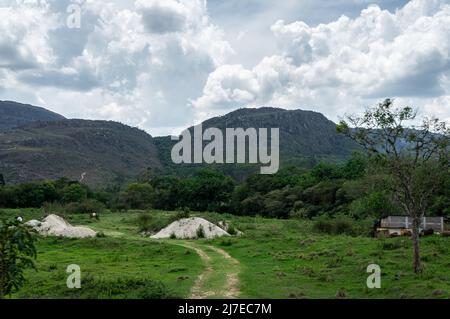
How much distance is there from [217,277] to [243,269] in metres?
2.86

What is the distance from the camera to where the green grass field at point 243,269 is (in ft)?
61.9

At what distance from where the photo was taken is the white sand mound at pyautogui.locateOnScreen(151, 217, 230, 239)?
44.2 meters

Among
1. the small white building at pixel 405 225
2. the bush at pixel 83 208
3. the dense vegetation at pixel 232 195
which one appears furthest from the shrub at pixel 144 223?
the small white building at pixel 405 225

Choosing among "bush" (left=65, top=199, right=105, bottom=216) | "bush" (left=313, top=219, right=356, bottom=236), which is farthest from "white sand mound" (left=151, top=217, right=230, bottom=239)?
"bush" (left=65, top=199, right=105, bottom=216)

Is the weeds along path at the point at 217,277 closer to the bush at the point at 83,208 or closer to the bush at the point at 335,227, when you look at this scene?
the bush at the point at 335,227

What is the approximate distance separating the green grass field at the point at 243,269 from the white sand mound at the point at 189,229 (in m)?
5.65

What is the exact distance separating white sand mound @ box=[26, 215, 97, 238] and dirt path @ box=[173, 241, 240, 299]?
50.7 feet

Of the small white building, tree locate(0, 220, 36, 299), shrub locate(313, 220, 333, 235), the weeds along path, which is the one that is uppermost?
tree locate(0, 220, 36, 299)

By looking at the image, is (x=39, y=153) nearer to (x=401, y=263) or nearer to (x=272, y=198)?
(x=272, y=198)

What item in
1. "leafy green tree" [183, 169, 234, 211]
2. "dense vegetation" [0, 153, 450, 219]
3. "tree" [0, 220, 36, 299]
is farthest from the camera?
"leafy green tree" [183, 169, 234, 211]

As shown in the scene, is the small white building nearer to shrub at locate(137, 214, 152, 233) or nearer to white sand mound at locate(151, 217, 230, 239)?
white sand mound at locate(151, 217, 230, 239)

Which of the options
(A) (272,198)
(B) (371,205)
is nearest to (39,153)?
(A) (272,198)

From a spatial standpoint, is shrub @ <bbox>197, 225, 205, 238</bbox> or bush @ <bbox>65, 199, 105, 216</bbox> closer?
shrub @ <bbox>197, 225, 205, 238</bbox>

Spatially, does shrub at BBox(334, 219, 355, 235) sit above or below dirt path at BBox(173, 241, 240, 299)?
above
